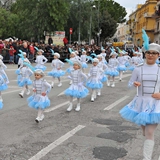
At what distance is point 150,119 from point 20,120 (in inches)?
161

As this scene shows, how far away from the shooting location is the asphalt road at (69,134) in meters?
5.14

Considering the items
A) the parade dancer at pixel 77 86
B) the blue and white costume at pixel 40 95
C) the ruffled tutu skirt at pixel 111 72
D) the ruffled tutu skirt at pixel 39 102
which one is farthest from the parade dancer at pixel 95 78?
the ruffled tutu skirt at pixel 39 102

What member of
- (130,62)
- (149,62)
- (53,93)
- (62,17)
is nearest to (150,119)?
(149,62)

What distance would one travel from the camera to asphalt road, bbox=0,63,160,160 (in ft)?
16.9

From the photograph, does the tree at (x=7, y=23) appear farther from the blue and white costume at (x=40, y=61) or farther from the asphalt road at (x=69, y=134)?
the asphalt road at (x=69, y=134)

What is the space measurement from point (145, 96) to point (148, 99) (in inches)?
3.2

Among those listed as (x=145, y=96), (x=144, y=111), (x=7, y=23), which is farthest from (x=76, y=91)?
(x=7, y=23)

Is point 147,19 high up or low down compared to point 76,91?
up

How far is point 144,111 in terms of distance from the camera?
4523 millimetres

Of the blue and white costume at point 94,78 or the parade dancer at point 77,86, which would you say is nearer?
the parade dancer at point 77,86

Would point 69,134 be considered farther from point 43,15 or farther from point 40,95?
point 43,15

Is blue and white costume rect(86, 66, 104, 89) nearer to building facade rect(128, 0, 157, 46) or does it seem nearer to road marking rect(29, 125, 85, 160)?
road marking rect(29, 125, 85, 160)

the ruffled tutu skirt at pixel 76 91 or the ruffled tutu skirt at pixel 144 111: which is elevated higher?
A: the ruffled tutu skirt at pixel 144 111

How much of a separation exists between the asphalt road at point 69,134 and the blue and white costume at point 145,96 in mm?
933
